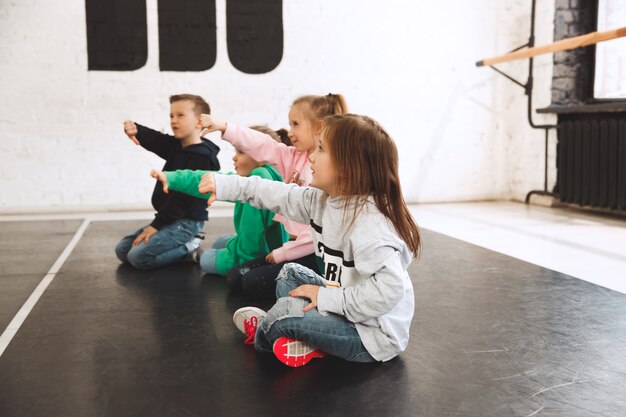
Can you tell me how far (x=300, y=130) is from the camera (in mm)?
2320

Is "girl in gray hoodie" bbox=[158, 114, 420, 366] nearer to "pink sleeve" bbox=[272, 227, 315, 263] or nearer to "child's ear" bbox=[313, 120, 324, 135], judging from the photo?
"child's ear" bbox=[313, 120, 324, 135]

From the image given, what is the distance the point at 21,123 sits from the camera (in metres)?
4.94

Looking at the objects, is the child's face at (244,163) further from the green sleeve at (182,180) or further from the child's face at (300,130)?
the green sleeve at (182,180)

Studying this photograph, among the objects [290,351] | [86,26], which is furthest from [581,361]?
[86,26]

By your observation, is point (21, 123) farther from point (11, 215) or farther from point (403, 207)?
point (403, 207)

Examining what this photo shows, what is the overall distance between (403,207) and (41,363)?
103cm

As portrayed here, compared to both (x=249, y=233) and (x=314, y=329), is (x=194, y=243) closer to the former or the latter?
(x=249, y=233)

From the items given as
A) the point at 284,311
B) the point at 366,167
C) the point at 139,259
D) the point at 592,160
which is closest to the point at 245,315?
the point at 284,311

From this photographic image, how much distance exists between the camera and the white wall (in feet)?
16.2

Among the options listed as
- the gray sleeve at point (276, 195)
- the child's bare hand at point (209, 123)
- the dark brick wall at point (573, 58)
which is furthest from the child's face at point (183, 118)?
the dark brick wall at point (573, 58)

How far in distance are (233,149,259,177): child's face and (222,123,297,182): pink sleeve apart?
6 cm

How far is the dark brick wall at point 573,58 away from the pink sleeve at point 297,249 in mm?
3444

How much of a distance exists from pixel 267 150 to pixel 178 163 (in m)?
0.65

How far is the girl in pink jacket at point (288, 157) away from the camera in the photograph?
7.54 feet
